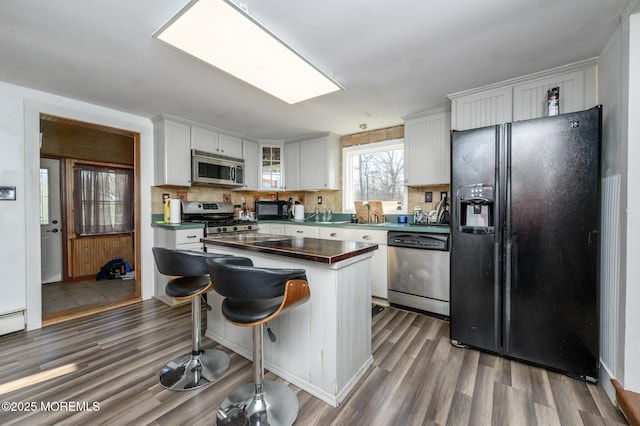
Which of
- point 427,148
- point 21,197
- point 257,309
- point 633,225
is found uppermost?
point 427,148

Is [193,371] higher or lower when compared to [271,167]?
lower

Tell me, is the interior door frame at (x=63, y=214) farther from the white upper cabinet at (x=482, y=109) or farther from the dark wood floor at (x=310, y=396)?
the white upper cabinet at (x=482, y=109)

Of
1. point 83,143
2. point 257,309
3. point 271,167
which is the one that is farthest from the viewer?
point 271,167

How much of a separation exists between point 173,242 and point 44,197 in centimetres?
269

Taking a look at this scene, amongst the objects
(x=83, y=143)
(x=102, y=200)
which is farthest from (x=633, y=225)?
(x=102, y=200)

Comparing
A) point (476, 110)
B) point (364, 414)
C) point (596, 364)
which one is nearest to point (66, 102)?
point (364, 414)

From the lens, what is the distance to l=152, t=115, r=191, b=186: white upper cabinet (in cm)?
332

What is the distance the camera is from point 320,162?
415 centimetres

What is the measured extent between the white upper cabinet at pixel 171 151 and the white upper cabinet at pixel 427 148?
2.89 metres

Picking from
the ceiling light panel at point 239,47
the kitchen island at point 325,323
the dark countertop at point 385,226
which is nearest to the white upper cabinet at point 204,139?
the dark countertop at point 385,226

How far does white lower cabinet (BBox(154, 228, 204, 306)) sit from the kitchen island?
4.89ft

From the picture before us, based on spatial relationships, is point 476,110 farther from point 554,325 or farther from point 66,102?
point 66,102

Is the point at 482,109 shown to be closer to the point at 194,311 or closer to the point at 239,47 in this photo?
the point at 239,47

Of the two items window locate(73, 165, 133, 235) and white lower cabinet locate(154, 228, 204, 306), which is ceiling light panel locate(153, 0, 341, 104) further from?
window locate(73, 165, 133, 235)
